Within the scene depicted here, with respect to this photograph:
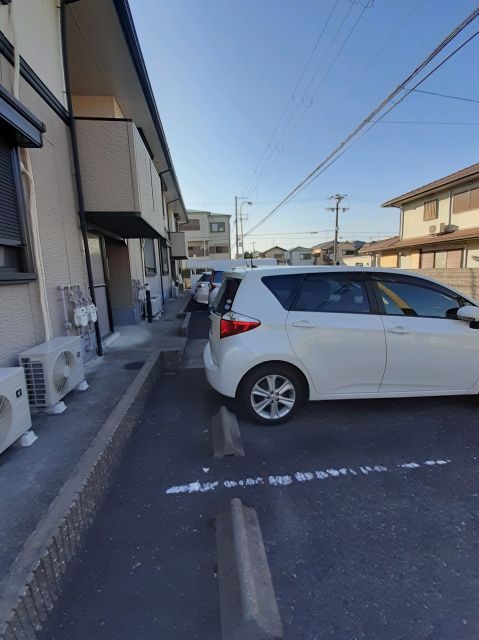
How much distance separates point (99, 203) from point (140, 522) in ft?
15.5

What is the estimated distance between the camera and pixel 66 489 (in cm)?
200

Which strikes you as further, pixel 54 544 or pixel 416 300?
pixel 416 300

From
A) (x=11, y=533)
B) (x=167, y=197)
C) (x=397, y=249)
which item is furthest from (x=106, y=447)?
(x=397, y=249)

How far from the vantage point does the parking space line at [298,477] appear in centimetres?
244

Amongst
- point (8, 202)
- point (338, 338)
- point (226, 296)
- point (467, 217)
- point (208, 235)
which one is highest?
point (208, 235)

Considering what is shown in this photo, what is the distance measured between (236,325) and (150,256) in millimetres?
9856

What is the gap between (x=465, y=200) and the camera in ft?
52.0

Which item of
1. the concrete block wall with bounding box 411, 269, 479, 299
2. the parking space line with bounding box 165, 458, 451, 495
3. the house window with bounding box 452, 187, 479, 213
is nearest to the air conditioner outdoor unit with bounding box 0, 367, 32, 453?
the parking space line with bounding box 165, 458, 451, 495

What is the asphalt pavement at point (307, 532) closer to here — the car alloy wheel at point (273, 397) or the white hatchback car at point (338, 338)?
the car alloy wheel at point (273, 397)

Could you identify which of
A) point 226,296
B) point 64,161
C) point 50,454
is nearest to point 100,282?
point 64,161

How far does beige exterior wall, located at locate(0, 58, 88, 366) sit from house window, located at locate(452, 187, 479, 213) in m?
17.7

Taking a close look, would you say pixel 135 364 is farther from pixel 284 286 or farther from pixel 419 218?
pixel 419 218

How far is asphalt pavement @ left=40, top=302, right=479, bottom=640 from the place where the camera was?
1541 millimetres

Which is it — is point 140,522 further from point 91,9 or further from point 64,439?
point 91,9
